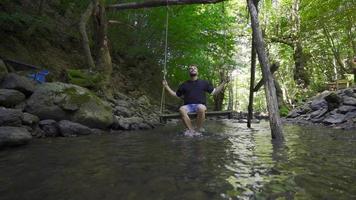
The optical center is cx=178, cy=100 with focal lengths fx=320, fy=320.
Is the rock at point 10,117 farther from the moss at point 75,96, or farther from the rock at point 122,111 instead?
the rock at point 122,111

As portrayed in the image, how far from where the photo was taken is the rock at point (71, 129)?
22.1 ft

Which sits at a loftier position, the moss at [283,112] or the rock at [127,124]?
the moss at [283,112]

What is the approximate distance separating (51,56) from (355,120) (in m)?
10.7

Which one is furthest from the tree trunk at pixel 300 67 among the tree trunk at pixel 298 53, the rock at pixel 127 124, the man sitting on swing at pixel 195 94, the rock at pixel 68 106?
the rock at pixel 68 106

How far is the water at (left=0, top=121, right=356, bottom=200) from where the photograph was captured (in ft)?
8.06

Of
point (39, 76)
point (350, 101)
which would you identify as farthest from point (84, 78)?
point (350, 101)

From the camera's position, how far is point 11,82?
23.0ft

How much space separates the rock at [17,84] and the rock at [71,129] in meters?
1.09

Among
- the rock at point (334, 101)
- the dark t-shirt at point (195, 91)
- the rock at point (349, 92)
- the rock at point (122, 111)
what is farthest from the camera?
the rock at point (349, 92)

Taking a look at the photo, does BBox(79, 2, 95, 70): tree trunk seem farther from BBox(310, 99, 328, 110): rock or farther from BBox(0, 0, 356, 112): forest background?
BBox(310, 99, 328, 110): rock

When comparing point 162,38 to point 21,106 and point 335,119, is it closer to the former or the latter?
→ point 335,119

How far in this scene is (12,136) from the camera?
496 centimetres

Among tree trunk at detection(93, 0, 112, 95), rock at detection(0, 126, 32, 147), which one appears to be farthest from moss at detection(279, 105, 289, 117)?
rock at detection(0, 126, 32, 147)

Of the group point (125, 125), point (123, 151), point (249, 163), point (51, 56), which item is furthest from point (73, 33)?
point (249, 163)
